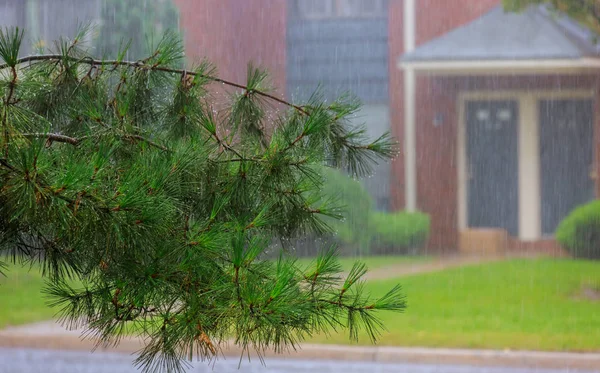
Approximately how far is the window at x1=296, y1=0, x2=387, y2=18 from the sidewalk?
353 inches

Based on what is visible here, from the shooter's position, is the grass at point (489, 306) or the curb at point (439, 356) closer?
the curb at point (439, 356)

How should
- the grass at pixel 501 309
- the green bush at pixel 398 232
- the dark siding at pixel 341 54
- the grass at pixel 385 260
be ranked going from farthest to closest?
1. the dark siding at pixel 341 54
2. the green bush at pixel 398 232
3. the grass at pixel 385 260
4. the grass at pixel 501 309

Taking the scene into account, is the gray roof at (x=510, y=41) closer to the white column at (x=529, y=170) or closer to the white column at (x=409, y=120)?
the white column at (x=409, y=120)

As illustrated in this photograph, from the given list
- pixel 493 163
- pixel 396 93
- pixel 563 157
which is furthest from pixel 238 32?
pixel 563 157

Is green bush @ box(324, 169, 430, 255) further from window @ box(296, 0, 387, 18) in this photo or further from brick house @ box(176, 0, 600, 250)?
window @ box(296, 0, 387, 18)

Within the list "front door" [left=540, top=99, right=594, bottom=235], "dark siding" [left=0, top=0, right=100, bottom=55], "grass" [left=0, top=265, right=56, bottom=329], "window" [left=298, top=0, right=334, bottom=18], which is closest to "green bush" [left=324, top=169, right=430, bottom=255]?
"front door" [left=540, top=99, right=594, bottom=235]

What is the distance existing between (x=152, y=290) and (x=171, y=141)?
65cm

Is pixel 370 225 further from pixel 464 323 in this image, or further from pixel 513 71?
pixel 464 323

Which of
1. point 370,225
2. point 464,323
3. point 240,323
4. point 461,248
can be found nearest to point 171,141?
point 240,323

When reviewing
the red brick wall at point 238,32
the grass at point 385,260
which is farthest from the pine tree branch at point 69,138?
the red brick wall at point 238,32

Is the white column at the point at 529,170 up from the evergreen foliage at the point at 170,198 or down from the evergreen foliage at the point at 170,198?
down

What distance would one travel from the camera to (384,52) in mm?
15141

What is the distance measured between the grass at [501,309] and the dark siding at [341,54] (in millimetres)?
4337

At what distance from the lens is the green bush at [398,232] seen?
534 inches
